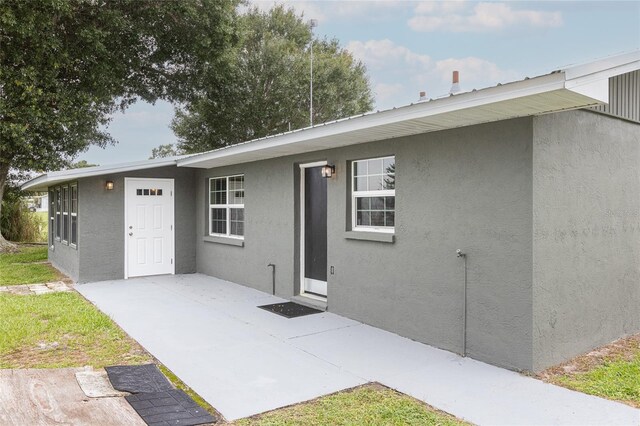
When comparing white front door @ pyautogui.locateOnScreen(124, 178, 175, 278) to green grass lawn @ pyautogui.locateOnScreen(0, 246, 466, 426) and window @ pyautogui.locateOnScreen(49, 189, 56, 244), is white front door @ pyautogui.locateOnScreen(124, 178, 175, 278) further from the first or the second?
window @ pyautogui.locateOnScreen(49, 189, 56, 244)

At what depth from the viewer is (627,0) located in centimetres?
888

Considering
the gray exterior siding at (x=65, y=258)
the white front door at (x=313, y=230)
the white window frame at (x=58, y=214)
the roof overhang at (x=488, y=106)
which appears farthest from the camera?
the white window frame at (x=58, y=214)

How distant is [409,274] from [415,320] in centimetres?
52

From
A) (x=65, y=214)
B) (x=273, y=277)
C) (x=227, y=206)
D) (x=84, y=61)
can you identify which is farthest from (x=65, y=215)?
(x=273, y=277)

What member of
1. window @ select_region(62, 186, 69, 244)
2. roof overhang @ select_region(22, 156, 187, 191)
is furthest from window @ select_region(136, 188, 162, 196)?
window @ select_region(62, 186, 69, 244)

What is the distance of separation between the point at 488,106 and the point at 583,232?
198 centimetres

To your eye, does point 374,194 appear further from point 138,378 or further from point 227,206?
point 227,206

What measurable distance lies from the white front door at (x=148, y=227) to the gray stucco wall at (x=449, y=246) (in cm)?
442

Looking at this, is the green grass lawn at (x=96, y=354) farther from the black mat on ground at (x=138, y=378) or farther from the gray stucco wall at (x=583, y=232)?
the gray stucco wall at (x=583, y=232)

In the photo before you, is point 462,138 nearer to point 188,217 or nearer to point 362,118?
point 362,118

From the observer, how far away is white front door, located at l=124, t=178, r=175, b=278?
973 cm

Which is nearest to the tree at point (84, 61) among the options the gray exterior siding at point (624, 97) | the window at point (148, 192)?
the window at point (148, 192)

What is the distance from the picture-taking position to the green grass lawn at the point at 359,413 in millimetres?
3359

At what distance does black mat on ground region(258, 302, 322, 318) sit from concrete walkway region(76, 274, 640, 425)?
7.5 inches
